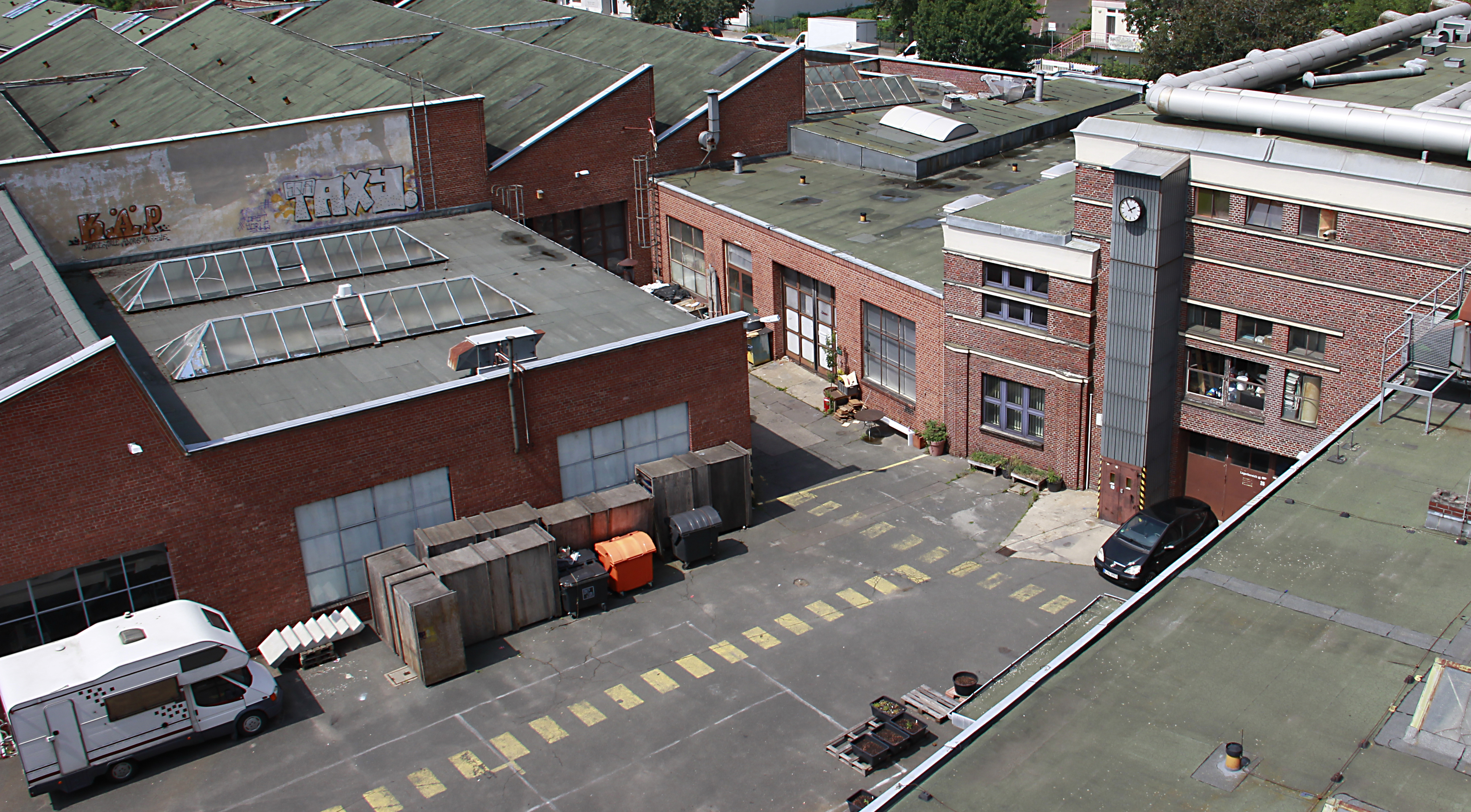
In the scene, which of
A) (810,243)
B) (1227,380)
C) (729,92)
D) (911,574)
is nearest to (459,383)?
(911,574)

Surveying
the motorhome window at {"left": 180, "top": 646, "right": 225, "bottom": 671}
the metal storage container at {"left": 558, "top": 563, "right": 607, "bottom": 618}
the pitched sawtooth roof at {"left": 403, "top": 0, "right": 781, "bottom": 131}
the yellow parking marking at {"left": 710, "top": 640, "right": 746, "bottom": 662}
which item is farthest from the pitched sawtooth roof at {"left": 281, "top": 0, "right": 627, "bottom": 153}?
the motorhome window at {"left": 180, "top": 646, "right": 225, "bottom": 671}

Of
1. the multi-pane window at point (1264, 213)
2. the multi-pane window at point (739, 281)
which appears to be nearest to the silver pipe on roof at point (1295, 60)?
the multi-pane window at point (1264, 213)

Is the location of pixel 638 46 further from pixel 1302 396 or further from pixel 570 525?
pixel 1302 396

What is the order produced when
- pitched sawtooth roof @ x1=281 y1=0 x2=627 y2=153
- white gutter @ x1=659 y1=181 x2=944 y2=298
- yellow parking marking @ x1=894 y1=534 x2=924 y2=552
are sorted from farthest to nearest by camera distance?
pitched sawtooth roof @ x1=281 y1=0 x2=627 y2=153, white gutter @ x1=659 y1=181 x2=944 y2=298, yellow parking marking @ x1=894 y1=534 x2=924 y2=552

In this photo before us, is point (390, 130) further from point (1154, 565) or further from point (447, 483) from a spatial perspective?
point (1154, 565)

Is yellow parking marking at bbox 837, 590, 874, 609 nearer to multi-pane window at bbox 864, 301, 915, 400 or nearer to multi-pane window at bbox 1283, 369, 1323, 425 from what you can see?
multi-pane window at bbox 864, 301, 915, 400

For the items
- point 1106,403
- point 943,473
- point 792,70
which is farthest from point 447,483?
point 792,70
